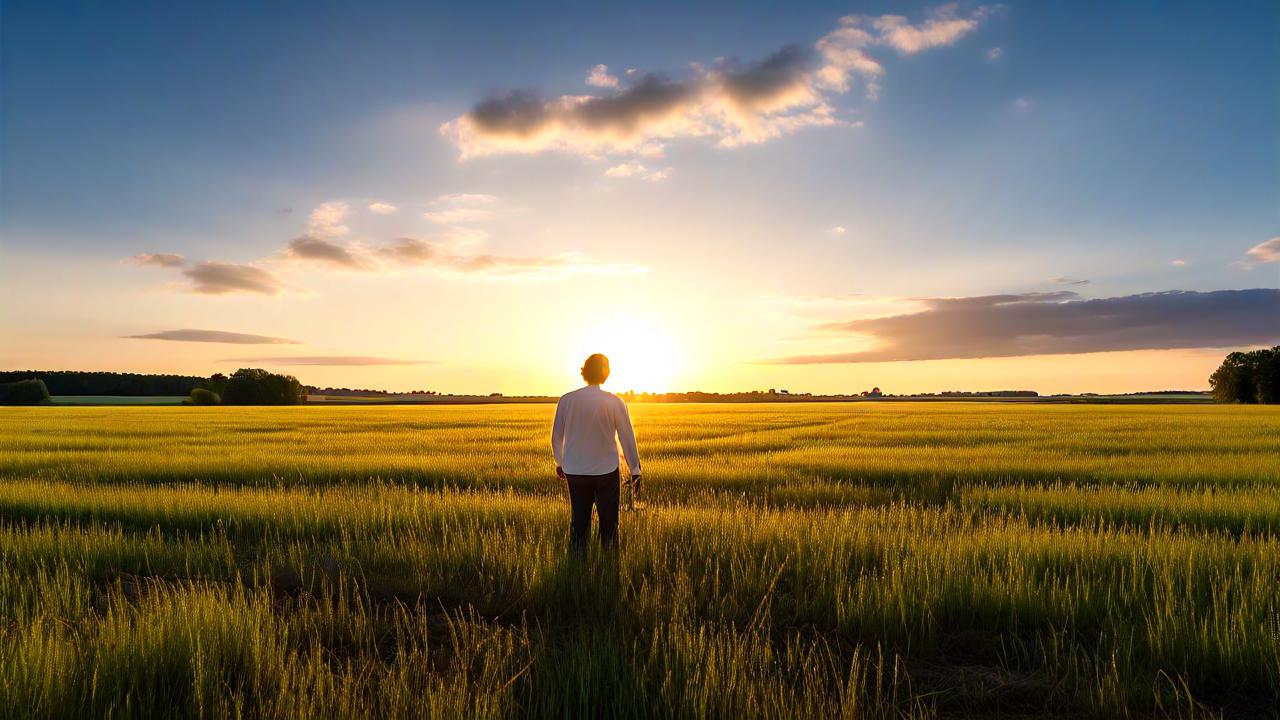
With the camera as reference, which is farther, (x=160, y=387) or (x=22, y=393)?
(x=160, y=387)

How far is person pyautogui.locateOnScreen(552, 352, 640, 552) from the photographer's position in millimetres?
7617

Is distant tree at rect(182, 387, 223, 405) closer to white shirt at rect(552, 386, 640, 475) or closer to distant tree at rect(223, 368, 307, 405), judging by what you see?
distant tree at rect(223, 368, 307, 405)

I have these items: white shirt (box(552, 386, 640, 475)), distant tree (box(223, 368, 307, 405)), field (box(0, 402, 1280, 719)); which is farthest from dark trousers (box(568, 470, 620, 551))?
distant tree (box(223, 368, 307, 405))

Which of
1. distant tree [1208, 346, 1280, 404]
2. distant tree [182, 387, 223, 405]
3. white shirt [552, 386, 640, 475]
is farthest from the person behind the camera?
distant tree [182, 387, 223, 405]

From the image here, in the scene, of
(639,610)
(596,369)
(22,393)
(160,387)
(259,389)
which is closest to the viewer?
(639,610)

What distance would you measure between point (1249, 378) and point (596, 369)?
139854 millimetres

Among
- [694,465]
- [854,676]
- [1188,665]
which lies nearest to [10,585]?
Answer: [854,676]

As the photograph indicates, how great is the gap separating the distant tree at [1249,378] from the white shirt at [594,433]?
12940cm

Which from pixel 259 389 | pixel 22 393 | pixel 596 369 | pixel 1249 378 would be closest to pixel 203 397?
pixel 259 389

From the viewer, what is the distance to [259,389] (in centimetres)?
11262

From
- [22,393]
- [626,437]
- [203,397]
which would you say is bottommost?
[203,397]

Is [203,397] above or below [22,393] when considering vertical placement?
below

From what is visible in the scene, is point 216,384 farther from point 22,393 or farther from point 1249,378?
point 1249,378

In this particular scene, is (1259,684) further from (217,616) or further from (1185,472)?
(1185,472)
